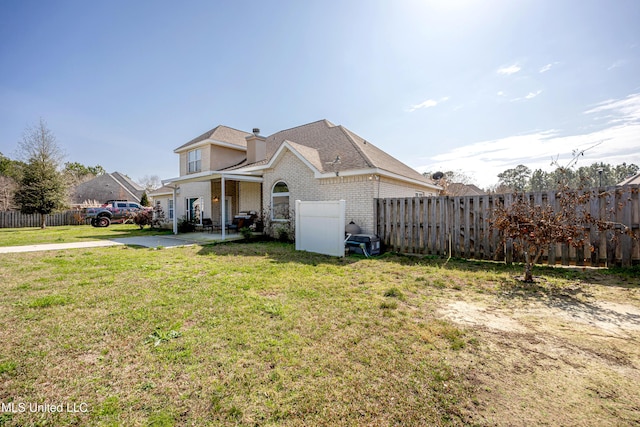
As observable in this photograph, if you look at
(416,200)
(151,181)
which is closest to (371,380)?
(416,200)

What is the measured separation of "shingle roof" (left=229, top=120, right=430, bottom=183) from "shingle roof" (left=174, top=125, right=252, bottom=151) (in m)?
2.44

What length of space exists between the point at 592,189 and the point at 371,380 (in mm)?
7778

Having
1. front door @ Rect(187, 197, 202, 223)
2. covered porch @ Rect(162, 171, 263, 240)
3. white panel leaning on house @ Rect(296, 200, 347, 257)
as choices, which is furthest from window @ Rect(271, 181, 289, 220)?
front door @ Rect(187, 197, 202, 223)

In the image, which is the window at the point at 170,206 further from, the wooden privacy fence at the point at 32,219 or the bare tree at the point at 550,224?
the bare tree at the point at 550,224

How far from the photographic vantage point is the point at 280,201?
501 inches

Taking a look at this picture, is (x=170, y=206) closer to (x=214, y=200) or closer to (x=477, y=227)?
(x=214, y=200)

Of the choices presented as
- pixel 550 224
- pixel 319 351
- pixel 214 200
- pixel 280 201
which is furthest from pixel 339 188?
pixel 214 200

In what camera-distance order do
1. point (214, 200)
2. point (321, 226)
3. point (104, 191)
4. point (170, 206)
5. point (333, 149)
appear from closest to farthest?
point (321, 226) < point (333, 149) < point (214, 200) < point (170, 206) < point (104, 191)

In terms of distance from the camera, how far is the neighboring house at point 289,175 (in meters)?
10.3

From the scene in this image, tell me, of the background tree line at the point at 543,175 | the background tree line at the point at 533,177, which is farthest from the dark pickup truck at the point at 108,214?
the background tree line at the point at 543,175

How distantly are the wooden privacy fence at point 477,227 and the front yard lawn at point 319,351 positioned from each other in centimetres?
133

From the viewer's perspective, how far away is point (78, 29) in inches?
381

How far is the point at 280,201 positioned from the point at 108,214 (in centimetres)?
1880

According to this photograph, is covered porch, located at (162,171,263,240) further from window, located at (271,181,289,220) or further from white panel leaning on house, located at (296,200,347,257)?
white panel leaning on house, located at (296,200,347,257)
